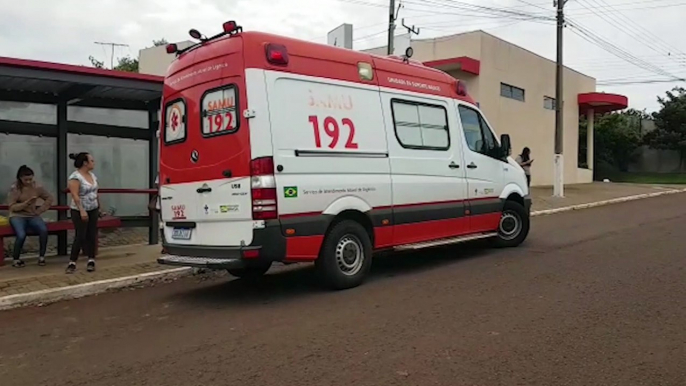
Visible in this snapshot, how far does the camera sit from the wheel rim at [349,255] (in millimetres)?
6777

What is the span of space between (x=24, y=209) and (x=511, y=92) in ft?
65.6

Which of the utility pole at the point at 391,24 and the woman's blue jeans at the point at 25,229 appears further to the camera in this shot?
the utility pole at the point at 391,24

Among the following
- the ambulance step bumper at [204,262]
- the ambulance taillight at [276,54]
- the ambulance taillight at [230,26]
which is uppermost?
the ambulance taillight at [230,26]

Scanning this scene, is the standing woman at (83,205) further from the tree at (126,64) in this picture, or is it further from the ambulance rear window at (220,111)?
the tree at (126,64)

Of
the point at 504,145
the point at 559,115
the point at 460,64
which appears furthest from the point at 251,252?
the point at 460,64

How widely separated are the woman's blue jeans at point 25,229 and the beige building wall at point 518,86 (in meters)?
16.6

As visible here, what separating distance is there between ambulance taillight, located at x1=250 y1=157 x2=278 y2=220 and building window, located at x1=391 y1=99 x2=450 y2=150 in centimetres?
203

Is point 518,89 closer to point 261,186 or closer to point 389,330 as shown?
point 261,186

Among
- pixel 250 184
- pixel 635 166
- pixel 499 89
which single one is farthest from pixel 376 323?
pixel 635 166

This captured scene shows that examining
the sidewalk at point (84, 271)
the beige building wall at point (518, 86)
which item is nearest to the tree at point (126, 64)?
the beige building wall at point (518, 86)

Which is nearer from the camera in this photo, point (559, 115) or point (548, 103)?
point (559, 115)

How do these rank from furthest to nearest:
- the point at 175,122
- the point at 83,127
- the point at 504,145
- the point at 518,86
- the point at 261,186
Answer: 1. the point at 518,86
2. the point at 83,127
3. the point at 504,145
4. the point at 175,122
5. the point at 261,186

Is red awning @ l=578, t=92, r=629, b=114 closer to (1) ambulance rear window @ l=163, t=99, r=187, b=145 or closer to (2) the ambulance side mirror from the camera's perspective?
(2) the ambulance side mirror

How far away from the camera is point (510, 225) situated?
376 inches
